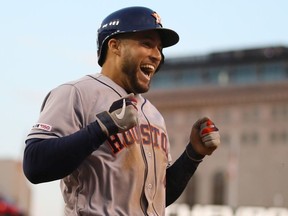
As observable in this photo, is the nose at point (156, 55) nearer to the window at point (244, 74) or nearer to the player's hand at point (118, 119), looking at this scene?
the player's hand at point (118, 119)

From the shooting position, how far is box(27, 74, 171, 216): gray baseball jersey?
4.33m

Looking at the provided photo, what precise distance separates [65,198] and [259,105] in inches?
3805

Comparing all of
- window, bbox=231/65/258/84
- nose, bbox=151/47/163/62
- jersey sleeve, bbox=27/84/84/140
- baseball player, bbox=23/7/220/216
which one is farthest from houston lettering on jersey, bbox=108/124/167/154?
window, bbox=231/65/258/84

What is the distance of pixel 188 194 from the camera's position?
100688mm

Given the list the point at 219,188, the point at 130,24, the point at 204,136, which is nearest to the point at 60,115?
the point at 130,24

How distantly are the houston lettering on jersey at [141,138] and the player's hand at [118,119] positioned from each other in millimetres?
221

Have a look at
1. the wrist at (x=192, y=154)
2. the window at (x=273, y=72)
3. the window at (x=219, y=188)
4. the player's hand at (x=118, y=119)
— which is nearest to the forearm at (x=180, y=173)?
the wrist at (x=192, y=154)

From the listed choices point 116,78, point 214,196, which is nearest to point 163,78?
point 214,196

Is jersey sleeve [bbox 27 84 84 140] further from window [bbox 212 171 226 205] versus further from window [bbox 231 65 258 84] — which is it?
window [bbox 231 65 258 84]

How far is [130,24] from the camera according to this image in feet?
14.8

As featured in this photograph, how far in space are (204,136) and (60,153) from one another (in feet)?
2.87

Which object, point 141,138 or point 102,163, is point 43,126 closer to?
point 102,163

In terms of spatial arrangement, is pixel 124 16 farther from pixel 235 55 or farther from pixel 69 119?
pixel 235 55

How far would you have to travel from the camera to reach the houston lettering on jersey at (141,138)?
14.4 ft
